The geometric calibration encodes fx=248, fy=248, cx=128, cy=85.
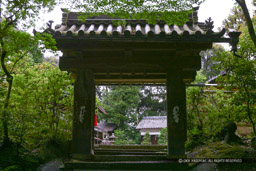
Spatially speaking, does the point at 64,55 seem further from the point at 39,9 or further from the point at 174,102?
the point at 174,102

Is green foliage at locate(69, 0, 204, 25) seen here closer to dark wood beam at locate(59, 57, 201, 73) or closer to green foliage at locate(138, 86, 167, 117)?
dark wood beam at locate(59, 57, 201, 73)

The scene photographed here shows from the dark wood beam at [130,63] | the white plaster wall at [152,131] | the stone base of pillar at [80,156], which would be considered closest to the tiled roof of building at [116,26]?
the dark wood beam at [130,63]

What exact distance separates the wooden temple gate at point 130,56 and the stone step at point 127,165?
30 cm

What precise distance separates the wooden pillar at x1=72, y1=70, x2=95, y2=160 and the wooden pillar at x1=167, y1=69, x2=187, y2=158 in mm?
2164

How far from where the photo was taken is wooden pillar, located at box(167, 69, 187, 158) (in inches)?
263

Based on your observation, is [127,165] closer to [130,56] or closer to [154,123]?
[130,56]

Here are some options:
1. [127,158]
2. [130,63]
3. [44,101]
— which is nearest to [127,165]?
[127,158]

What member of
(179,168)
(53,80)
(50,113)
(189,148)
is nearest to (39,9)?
(53,80)

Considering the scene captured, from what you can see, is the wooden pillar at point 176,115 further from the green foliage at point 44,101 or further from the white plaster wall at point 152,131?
the white plaster wall at point 152,131

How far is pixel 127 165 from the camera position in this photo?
6.33 meters

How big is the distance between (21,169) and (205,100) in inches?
319

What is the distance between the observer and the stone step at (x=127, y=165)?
20.5ft

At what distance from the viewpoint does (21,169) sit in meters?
5.70

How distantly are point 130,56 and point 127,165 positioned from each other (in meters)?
2.93
